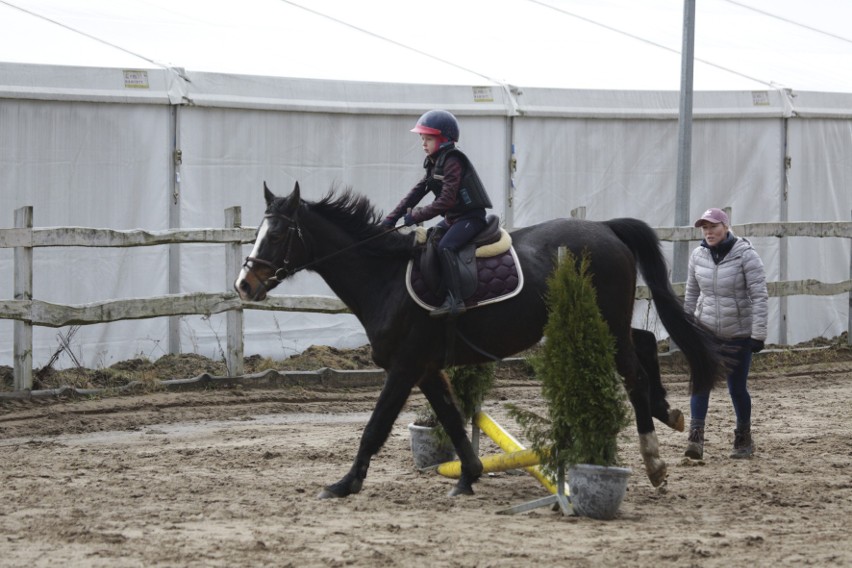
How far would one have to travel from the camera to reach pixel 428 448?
26.5ft

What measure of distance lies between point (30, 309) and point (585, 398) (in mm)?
5731

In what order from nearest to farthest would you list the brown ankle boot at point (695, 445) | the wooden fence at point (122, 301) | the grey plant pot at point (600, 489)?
1. the grey plant pot at point (600, 489)
2. the brown ankle boot at point (695, 445)
3. the wooden fence at point (122, 301)

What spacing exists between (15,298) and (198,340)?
269 centimetres

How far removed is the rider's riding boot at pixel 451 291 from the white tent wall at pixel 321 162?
17.0ft

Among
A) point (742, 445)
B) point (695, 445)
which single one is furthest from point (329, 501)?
point (742, 445)

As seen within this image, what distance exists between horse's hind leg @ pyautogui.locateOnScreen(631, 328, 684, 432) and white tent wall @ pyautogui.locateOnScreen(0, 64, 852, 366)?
4.94 meters

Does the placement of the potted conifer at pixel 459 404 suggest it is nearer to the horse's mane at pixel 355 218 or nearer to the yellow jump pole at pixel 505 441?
the yellow jump pole at pixel 505 441

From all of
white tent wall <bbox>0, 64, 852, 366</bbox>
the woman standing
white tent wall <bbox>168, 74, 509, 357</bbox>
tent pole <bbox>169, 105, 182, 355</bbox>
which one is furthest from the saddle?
tent pole <bbox>169, 105, 182, 355</bbox>

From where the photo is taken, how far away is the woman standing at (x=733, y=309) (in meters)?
8.52

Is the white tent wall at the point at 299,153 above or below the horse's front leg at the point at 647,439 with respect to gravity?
above

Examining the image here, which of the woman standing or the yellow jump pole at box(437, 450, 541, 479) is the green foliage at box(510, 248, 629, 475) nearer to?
the yellow jump pole at box(437, 450, 541, 479)

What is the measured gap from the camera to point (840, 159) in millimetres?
16156

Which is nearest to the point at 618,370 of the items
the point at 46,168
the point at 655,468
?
the point at 655,468

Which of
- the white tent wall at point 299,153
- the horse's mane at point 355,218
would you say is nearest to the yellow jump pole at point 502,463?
the horse's mane at point 355,218
